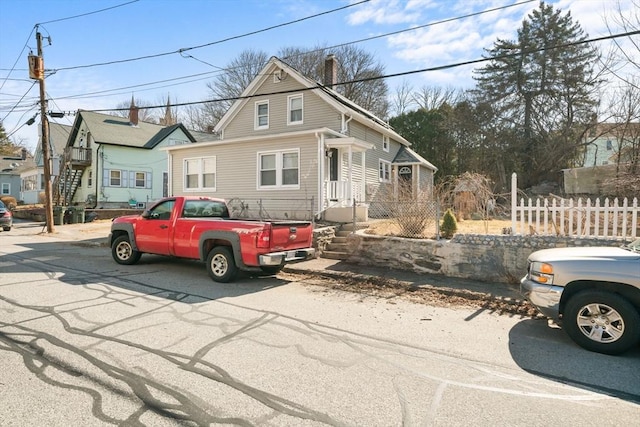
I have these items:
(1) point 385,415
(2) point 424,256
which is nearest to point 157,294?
(1) point 385,415

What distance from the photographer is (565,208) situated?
24.8 ft

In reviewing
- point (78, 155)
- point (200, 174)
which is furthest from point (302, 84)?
point (78, 155)

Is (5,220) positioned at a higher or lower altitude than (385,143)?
lower

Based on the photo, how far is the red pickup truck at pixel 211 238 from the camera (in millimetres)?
7363

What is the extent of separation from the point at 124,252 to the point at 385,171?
49.8 feet

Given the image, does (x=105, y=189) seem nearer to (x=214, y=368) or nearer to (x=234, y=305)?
(x=234, y=305)

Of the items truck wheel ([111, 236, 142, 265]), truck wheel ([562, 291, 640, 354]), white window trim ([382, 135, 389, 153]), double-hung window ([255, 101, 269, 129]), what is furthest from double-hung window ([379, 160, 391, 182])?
truck wheel ([562, 291, 640, 354])

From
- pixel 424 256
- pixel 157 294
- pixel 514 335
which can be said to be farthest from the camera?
pixel 424 256

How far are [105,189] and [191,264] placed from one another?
77.3 feet

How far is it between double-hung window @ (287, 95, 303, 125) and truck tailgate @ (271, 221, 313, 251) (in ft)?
34.2

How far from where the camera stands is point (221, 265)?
25.7 ft

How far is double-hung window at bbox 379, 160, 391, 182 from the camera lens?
21.0m

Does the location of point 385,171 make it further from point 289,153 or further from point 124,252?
point 124,252

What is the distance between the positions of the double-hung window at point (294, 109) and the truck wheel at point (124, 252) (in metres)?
10.1
